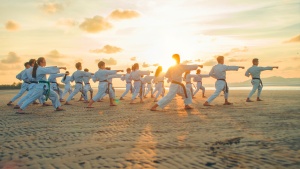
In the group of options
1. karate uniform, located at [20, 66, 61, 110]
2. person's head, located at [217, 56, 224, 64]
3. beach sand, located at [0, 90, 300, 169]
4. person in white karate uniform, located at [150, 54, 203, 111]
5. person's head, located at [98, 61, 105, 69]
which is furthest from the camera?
person's head, located at [98, 61, 105, 69]

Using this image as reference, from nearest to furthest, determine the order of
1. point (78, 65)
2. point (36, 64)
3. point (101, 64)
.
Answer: point (36, 64) → point (101, 64) → point (78, 65)

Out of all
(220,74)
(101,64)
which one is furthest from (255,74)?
(101,64)

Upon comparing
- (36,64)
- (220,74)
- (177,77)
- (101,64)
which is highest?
(101,64)

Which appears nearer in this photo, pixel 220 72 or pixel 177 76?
pixel 177 76

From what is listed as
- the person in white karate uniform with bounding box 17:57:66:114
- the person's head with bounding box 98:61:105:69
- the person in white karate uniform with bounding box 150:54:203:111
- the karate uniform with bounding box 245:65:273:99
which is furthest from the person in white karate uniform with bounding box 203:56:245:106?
the person in white karate uniform with bounding box 17:57:66:114

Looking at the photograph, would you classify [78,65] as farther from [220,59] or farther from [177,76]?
[220,59]

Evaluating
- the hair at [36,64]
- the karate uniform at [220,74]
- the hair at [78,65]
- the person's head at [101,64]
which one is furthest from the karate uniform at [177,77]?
the hair at [78,65]

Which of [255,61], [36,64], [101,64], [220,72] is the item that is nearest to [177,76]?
[220,72]

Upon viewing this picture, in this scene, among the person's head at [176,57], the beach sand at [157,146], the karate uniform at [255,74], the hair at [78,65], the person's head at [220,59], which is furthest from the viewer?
the hair at [78,65]

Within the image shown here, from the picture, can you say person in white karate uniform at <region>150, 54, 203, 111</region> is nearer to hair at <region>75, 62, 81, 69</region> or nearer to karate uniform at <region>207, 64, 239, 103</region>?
karate uniform at <region>207, 64, 239, 103</region>

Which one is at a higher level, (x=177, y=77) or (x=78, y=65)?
(x=78, y=65)

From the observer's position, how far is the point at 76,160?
369cm

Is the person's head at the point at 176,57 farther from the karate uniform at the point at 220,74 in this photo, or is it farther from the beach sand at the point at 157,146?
the beach sand at the point at 157,146

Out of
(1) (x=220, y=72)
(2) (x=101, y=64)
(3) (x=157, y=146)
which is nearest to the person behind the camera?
(3) (x=157, y=146)
